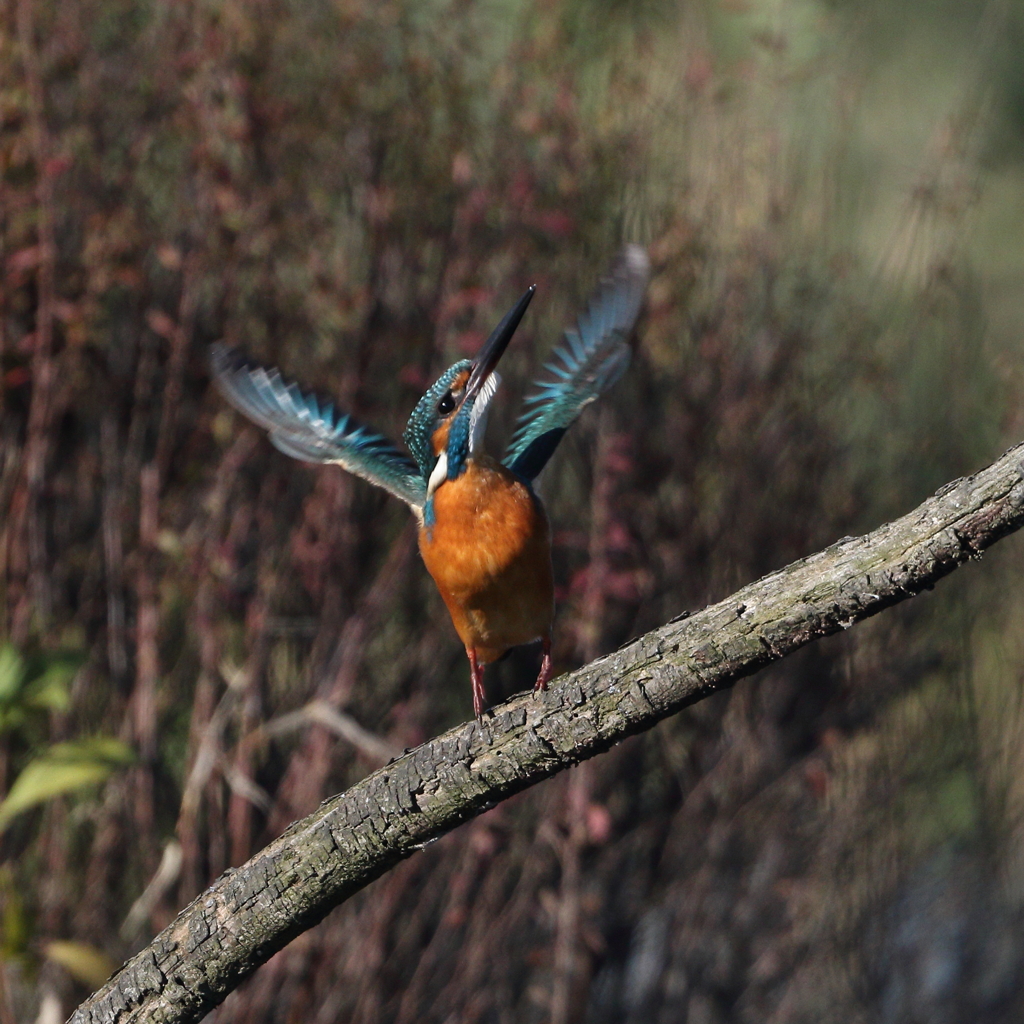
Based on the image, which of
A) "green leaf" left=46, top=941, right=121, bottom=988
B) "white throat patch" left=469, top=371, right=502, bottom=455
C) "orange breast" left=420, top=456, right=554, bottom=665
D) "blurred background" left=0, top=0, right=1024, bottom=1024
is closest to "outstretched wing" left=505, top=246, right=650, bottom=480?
"white throat patch" left=469, top=371, right=502, bottom=455

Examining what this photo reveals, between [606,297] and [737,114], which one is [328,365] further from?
[737,114]

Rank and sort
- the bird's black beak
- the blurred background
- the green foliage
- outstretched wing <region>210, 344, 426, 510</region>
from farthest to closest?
the blurred background, the green foliage, outstretched wing <region>210, 344, 426, 510</region>, the bird's black beak

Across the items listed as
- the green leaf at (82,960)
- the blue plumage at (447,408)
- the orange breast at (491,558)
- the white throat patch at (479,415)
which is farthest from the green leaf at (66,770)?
the white throat patch at (479,415)

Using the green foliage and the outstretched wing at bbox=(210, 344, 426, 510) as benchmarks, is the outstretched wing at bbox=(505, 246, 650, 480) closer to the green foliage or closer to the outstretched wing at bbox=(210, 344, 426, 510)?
the outstretched wing at bbox=(210, 344, 426, 510)

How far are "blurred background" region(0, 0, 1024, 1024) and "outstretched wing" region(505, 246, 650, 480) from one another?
24.9 inches

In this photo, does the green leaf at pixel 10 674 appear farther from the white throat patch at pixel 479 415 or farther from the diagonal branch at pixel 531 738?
the diagonal branch at pixel 531 738

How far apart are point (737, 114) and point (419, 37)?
3.70ft

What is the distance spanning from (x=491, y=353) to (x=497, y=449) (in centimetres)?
142

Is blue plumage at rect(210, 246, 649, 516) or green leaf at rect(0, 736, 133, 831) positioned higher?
blue plumage at rect(210, 246, 649, 516)

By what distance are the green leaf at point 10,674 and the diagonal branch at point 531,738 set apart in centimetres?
141

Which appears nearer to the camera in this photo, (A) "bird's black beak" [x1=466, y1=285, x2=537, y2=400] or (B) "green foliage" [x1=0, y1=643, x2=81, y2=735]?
(A) "bird's black beak" [x1=466, y1=285, x2=537, y2=400]

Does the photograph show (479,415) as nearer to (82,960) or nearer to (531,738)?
(531,738)

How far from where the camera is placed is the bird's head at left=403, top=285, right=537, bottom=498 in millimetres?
2924

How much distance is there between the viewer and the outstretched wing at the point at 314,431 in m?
3.16
